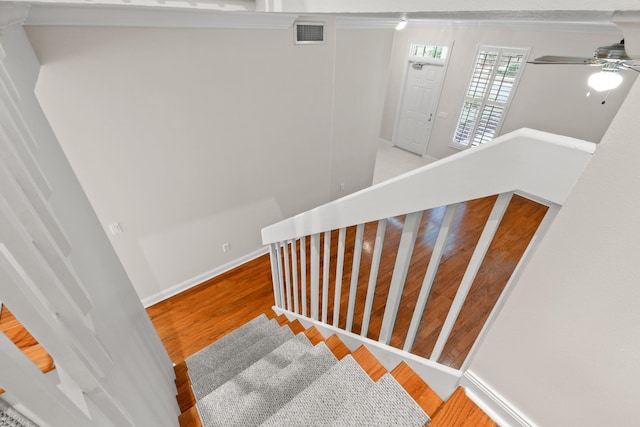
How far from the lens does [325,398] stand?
1123 millimetres

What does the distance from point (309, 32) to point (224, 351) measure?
9.87 ft

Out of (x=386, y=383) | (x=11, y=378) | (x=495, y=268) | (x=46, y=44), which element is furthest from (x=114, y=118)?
(x=495, y=268)

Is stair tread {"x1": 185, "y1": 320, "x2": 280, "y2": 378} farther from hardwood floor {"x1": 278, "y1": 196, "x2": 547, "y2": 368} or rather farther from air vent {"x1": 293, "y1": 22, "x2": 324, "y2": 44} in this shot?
air vent {"x1": 293, "y1": 22, "x2": 324, "y2": 44}

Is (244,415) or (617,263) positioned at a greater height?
(617,263)

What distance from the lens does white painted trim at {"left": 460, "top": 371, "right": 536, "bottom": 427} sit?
763mm

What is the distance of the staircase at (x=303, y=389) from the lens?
94 cm

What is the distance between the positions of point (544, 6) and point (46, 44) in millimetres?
2481

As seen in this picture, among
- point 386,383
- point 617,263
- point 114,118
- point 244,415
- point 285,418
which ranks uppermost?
point 617,263

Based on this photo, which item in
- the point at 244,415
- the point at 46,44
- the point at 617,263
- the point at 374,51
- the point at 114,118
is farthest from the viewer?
the point at 374,51

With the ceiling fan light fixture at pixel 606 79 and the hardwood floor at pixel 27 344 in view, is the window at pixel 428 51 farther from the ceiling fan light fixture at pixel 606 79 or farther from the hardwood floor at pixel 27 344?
the hardwood floor at pixel 27 344

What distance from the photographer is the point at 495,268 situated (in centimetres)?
312

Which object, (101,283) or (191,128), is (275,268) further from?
(191,128)

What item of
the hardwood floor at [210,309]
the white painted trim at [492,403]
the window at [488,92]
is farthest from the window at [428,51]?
the white painted trim at [492,403]

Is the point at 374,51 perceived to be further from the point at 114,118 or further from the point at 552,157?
the point at 552,157
